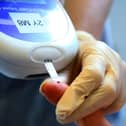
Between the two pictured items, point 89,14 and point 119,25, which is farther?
point 119,25

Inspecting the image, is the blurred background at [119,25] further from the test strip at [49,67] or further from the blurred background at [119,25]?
the test strip at [49,67]

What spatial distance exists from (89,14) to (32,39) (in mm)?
249

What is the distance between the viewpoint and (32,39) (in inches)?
14.9

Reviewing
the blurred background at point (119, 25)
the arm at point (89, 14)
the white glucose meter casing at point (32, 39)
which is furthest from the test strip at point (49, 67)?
the blurred background at point (119, 25)

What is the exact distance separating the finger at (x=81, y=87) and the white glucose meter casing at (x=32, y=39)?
0.15ft

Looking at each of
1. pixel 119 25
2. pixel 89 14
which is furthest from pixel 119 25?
pixel 89 14

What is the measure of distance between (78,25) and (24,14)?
0.65 ft

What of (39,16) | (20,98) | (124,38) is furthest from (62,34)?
(124,38)

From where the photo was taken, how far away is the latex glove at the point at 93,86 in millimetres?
325

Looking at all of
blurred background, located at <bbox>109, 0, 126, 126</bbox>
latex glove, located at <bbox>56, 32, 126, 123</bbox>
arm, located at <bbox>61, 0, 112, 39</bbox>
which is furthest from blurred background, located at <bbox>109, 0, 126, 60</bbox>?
latex glove, located at <bbox>56, 32, 126, 123</bbox>

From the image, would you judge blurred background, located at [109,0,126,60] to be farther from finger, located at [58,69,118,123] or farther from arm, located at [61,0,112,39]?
finger, located at [58,69,118,123]

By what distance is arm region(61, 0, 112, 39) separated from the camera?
59 centimetres

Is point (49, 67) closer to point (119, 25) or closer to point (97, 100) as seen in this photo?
point (97, 100)

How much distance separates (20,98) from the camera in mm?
488
